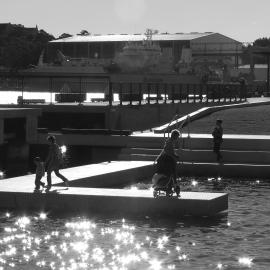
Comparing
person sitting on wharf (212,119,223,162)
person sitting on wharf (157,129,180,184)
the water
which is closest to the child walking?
the water

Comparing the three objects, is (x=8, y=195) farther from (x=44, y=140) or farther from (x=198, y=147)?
(x=44, y=140)

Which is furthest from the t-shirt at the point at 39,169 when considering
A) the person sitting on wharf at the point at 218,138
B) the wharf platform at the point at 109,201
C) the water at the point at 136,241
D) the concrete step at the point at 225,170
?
the person sitting on wharf at the point at 218,138

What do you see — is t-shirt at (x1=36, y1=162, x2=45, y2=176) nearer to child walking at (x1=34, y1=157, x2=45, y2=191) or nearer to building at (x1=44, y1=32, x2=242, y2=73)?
child walking at (x1=34, y1=157, x2=45, y2=191)

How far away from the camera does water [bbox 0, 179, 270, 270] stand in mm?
15281

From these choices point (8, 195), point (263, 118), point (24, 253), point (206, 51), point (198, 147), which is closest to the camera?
point (24, 253)

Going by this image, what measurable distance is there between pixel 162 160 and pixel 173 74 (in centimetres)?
10319

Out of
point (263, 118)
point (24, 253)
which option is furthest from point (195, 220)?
point (263, 118)

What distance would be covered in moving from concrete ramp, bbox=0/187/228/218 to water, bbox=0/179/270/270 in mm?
369

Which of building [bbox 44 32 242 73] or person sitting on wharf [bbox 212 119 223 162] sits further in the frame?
building [bbox 44 32 242 73]

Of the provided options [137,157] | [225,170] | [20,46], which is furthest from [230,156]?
[20,46]

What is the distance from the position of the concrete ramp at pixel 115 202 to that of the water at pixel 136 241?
369 mm

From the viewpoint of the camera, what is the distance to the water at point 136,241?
50.1ft

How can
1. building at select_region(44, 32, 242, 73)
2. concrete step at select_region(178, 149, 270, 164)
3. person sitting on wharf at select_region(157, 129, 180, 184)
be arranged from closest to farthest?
person sitting on wharf at select_region(157, 129, 180, 184), concrete step at select_region(178, 149, 270, 164), building at select_region(44, 32, 242, 73)

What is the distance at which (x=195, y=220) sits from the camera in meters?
19.4
